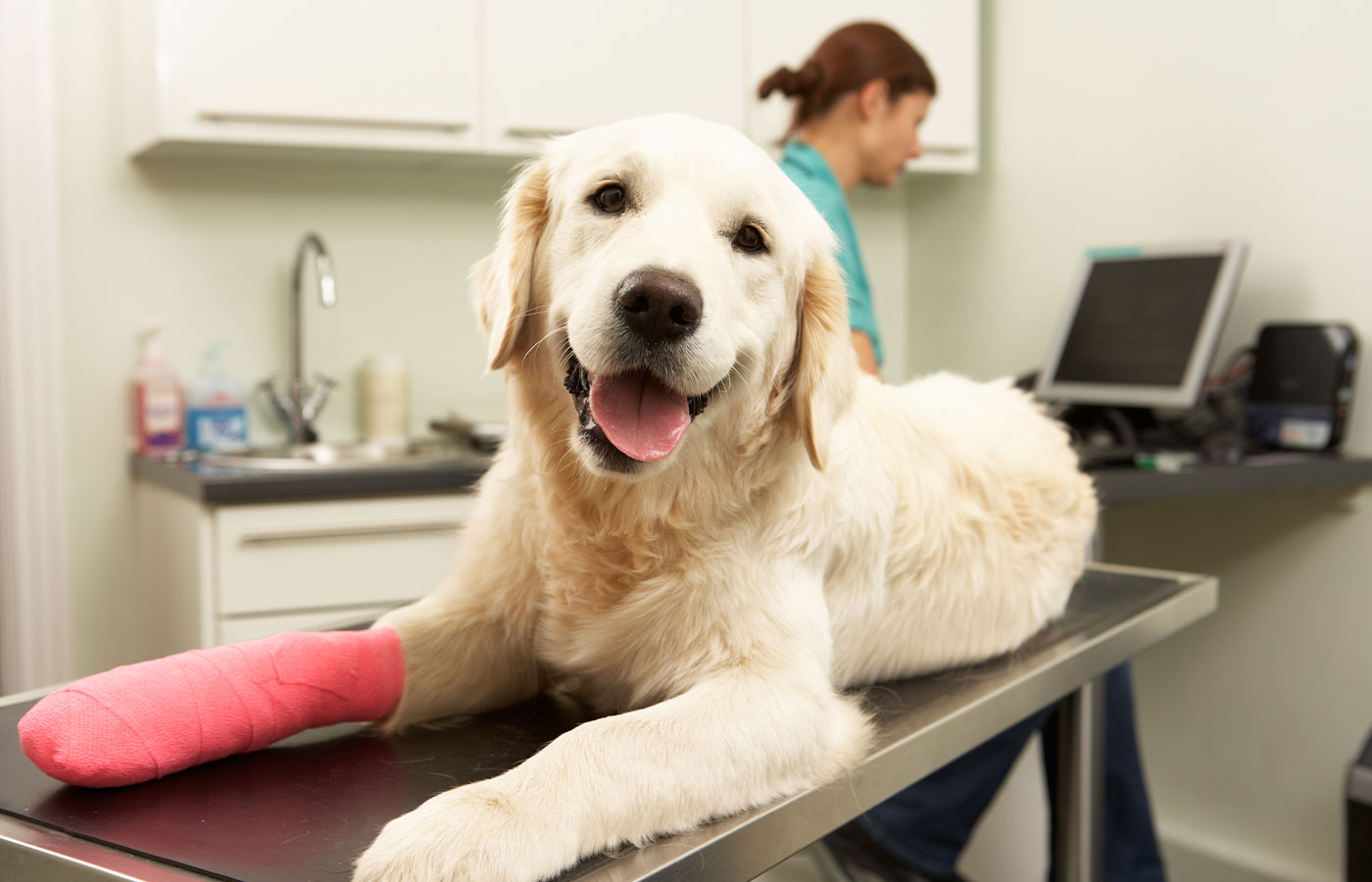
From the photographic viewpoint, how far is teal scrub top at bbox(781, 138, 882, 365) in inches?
90.1

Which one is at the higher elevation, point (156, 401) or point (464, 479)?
point (156, 401)

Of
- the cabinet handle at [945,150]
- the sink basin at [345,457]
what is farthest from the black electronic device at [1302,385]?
the sink basin at [345,457]

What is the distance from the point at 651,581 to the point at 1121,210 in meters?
2.55

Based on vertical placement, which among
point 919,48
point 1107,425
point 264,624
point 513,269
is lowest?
point 264,624

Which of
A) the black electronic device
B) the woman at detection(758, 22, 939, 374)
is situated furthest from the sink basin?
the black electronic device

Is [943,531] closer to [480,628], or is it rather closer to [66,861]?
[480,628]

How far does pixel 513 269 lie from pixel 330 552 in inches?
60.8

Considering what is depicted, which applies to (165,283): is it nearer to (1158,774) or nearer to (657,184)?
(657,184)

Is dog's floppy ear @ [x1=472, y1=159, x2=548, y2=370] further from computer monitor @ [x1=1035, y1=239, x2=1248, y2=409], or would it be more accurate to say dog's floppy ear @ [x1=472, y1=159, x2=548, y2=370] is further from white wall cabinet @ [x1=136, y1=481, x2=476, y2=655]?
computer monitor @ [x1=1035, y1=239, x2=1248, y2=409]

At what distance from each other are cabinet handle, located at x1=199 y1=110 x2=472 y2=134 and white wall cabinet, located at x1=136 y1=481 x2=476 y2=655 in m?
0.89

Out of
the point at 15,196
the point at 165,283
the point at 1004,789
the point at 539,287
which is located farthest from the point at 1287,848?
the point at 15,196

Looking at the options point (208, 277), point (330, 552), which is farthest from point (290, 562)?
point (208, 277)

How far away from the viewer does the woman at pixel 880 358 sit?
205 cm

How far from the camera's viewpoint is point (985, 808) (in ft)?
6.88
